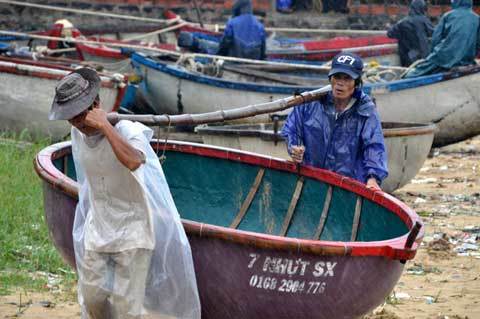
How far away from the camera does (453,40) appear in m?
13.8

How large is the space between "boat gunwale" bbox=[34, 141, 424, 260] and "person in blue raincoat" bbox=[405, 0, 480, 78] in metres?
6.99

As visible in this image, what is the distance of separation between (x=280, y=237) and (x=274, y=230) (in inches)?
79.8

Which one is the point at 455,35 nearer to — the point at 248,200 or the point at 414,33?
the point at 414,33

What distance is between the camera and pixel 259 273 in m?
5.39

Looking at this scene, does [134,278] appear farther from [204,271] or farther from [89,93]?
[89,93]

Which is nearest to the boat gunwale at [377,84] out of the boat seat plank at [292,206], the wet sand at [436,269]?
the wet sand at [436,269]

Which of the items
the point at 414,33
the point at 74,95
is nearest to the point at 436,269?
the point at 74,95

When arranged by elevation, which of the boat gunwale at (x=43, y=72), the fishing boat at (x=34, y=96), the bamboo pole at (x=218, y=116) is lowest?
the fishing boat at (x=34, y=96)

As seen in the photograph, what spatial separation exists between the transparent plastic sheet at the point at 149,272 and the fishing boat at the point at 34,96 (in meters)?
7.80

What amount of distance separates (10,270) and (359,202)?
2389 millimetres

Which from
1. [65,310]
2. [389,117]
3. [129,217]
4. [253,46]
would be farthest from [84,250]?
[253,46]

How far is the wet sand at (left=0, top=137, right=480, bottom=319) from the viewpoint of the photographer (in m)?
6.95

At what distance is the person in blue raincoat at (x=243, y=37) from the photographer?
15398 mm

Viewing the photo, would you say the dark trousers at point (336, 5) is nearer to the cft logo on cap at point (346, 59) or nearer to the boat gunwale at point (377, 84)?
the boat gunwale at point (377, 84)
